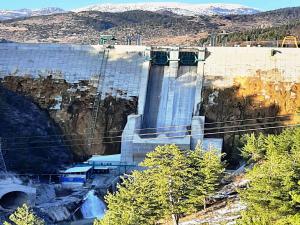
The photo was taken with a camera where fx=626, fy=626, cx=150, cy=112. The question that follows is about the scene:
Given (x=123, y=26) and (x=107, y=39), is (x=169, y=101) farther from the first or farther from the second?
(x=123, y=26)

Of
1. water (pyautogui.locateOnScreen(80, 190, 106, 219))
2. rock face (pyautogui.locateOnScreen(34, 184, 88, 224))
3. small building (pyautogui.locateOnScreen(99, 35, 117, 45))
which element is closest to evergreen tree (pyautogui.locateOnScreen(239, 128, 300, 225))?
rock face (pyautogui.locateOnScreen(34, 184, 88, 224))

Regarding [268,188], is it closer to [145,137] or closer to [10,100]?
[145,137]

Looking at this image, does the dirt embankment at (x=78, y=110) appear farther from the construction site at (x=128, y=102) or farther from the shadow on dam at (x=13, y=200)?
the shadow on dam at (x=13, y=200)

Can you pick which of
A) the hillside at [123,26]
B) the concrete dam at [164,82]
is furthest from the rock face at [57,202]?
the hillside at [123,26]

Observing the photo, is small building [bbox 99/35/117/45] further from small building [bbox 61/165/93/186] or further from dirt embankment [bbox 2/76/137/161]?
small building [bbox 61/165/93/186]

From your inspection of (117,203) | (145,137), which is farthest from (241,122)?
(117,203)
